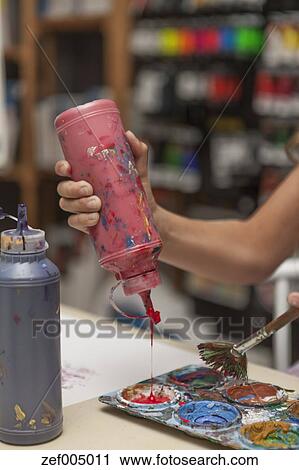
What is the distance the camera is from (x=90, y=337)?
1.22 meters

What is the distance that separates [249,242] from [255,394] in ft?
1.66

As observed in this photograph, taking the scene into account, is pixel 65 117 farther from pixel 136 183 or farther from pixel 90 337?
pixel 90 337

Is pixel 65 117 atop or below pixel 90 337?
atop

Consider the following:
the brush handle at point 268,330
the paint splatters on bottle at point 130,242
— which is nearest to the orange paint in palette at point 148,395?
the brush handle at point 268,330

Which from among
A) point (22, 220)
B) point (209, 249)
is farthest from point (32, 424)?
point (209, 249)

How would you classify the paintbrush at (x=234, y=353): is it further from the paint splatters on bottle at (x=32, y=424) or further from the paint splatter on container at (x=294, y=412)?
the paint splatters on bottle at (x=32, y=424)

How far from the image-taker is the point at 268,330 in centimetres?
91

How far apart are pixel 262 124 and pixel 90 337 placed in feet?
5.81

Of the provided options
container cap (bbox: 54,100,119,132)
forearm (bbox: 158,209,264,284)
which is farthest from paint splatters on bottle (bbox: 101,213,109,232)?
forearm (bbox: 158,209,264,284)

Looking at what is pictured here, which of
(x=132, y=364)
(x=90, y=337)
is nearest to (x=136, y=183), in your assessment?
(x=132, y=364)

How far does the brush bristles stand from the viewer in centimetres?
93

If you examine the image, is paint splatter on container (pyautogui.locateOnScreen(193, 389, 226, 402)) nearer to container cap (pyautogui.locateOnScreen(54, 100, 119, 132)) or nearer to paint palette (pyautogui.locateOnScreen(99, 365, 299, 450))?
paint palette (pyautogui.locateOnScreen(99, 365, 299, 450))

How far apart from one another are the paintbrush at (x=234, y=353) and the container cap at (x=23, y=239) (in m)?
0.27

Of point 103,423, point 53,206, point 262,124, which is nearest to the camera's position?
point 103,423
